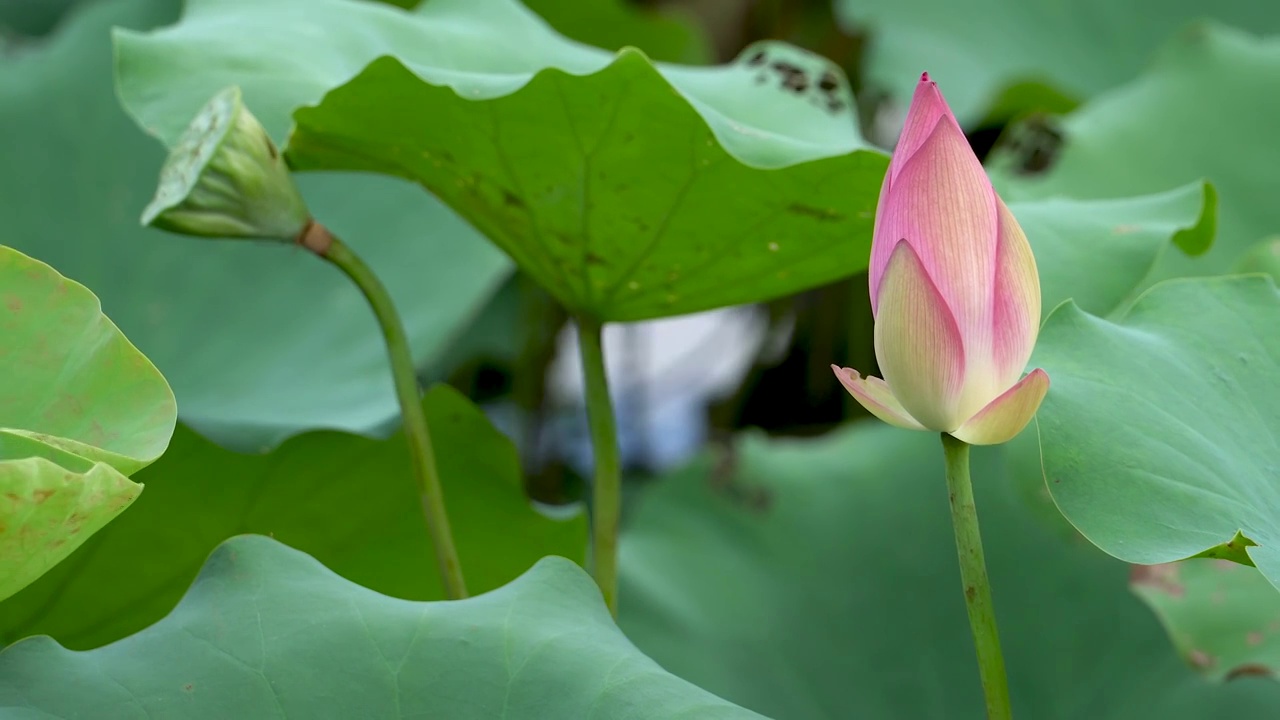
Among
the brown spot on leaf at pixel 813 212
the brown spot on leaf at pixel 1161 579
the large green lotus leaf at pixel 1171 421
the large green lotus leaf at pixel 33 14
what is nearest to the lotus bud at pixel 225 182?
the brown spot on leaf at pixel 813 212

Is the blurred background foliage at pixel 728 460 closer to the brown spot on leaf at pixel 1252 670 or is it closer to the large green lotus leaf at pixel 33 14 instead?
the brown spot on leaf at pixel 1252 670

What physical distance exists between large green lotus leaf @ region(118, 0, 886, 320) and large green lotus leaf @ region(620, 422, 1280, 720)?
289 mm

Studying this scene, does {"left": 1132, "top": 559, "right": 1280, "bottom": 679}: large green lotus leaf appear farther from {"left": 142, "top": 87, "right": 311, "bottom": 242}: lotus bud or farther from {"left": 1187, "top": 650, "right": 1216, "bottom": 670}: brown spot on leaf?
{"left": 142, "top": 87, "right": 311, "bottom": 242}: lotus bud

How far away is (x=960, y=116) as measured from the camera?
1402mm

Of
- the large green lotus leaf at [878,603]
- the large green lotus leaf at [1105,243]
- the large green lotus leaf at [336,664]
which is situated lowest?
the large green lotus leaf at [878,603]

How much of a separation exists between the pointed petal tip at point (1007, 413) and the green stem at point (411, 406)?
0.32m

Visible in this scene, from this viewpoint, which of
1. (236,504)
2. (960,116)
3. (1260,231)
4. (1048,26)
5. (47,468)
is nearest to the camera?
(47,468)

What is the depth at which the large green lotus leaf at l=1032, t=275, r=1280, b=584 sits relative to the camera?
0.48 m

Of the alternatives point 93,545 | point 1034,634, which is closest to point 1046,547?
point 1034,634

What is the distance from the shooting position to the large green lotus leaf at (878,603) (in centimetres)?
88

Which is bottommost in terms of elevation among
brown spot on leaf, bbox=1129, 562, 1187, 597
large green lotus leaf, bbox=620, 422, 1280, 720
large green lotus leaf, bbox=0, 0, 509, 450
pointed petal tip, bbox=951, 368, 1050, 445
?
large green lotus leaf, bbox=620, 422, 1280, 720

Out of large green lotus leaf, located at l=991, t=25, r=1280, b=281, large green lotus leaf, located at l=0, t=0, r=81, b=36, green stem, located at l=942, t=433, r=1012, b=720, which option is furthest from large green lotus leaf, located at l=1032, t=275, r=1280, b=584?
large green lotus leaf, located at l=0, t=0, r=81, b=36

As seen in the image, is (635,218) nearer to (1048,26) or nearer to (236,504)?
(236,504)

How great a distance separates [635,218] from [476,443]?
21 cm
